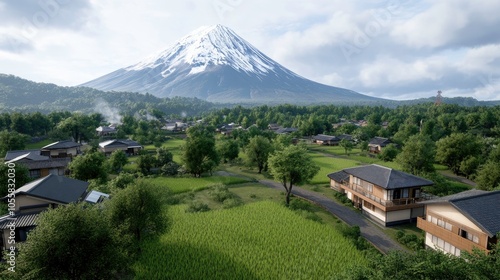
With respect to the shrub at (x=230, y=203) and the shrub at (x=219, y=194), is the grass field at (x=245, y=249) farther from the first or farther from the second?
the shrub at (x=219, y=194)

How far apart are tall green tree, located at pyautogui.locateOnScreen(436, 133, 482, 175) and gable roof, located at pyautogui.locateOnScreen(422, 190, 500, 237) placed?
29.9 m

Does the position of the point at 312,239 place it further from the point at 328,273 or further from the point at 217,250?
the point at 217,250

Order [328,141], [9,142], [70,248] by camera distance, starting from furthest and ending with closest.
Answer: [328,141]
[9,142]
[70,248]

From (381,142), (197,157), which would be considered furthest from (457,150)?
(197,157)

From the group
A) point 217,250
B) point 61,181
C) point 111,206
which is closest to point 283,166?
point 217,250

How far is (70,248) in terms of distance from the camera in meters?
13.8

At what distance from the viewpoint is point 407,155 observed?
40281mm

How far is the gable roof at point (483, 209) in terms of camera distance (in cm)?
1708

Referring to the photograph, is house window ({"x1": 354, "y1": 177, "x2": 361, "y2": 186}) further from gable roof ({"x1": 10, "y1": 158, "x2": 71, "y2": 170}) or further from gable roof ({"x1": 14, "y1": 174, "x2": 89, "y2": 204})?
gable roof ({"x1": 10, "y1": 158, "x2": 71, "y2": 170})

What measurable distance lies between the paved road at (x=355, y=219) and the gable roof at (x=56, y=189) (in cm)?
2410

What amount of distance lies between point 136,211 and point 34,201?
918 centimetres

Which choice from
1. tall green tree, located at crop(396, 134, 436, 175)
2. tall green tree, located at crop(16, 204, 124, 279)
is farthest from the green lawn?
tall green tree, located at crop(16, 204, 124, 279)

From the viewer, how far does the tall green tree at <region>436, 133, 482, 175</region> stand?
147ft

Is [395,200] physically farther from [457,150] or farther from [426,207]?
[457,150]
